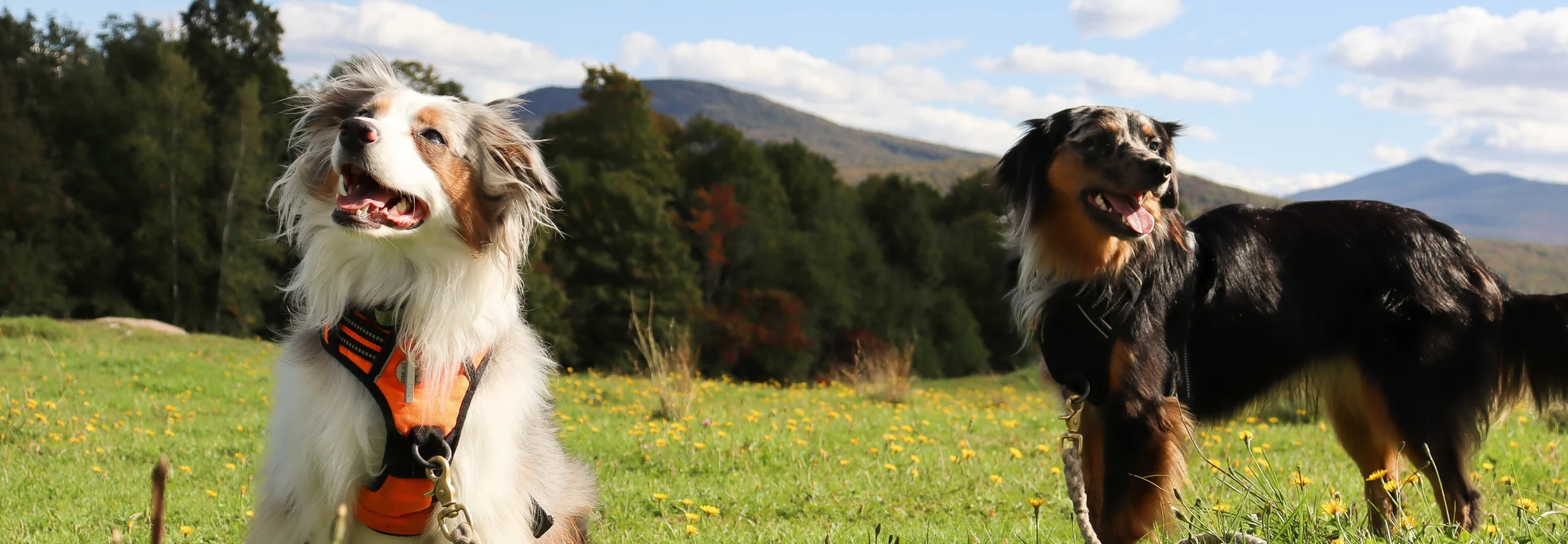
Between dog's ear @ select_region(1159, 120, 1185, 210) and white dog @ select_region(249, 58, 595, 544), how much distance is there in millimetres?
2792

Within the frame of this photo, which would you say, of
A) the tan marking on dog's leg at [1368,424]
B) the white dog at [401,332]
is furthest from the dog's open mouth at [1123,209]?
the white dog at [401,332]

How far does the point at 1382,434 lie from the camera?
507 centimetres

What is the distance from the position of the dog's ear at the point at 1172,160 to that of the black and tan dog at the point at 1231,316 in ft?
0.04

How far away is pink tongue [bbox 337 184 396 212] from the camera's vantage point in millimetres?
3305

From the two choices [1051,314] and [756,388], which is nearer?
[1051,314]

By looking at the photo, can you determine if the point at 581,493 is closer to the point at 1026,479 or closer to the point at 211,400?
the point at 1026,479

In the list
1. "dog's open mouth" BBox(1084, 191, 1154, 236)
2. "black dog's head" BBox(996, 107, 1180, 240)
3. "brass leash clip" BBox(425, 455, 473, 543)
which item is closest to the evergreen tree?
"black dog's head" BBox(996, 107, 1180, 240)

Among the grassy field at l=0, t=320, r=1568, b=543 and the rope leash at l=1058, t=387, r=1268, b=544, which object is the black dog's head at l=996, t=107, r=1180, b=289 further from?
the grassy field at l=0, t=320, r=1568, b=543

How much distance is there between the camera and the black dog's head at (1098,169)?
4.38 m

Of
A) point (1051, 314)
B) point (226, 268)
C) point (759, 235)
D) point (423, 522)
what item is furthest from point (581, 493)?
point (759, 235)

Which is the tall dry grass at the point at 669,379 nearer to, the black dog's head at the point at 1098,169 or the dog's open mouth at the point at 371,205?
the black dog's head at the point at 1098,169

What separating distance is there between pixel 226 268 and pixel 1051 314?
1319 inches

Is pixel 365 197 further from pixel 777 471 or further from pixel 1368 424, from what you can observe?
pixel 1368 424

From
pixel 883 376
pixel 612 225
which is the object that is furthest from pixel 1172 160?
pixel 612 225
